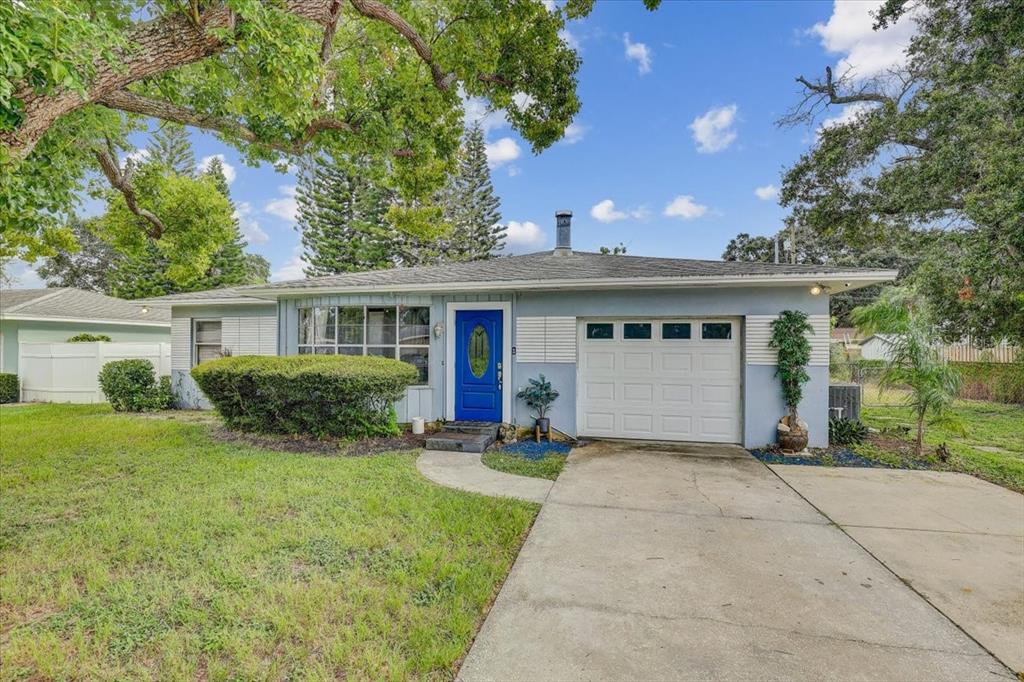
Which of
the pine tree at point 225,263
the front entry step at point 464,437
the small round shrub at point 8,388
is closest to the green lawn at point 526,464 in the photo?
the front entry step at point 464,437

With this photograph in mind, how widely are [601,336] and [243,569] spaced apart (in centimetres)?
606

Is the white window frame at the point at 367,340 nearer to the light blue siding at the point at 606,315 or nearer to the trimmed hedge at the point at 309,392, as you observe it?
the light blue siding at the point at 606,315

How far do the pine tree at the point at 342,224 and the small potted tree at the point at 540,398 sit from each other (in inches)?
774

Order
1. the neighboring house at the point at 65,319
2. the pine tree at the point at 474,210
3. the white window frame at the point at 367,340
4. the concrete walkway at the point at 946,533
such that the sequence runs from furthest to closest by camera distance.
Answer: the pine tree at the point at 474,210, the neighboring house at the point at 65,319, the white window frame at the point at 367,340, the concrete walkway at the point at 946,533

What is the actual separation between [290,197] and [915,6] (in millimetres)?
26196

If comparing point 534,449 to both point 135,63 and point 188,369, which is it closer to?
point 135,63

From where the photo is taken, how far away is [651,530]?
3959 millimetres

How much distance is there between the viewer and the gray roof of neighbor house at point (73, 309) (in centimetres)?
1359

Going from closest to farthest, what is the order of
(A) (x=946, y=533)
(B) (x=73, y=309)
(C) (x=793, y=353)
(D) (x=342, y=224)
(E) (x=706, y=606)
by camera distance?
1. (E) (x=706, y=606)
2. (A) (x=946, y=533)
3. (C) (x=793, y=353)
4. (B) (x=73, y=309)
5. (D) (x=342, y=224)

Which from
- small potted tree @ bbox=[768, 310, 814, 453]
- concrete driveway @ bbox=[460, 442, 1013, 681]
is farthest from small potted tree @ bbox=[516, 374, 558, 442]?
small potted tree @ bbox=[768, 310, 814, 453]

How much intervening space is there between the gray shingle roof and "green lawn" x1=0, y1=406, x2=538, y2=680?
3823mm

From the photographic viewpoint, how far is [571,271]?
8117mm

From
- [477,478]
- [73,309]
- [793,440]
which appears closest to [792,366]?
[793,440]

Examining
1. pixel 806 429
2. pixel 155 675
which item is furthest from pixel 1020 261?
pixel 155 675
